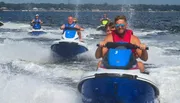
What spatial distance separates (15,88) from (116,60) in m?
2.18

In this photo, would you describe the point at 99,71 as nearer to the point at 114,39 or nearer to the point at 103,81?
the point at 103,81

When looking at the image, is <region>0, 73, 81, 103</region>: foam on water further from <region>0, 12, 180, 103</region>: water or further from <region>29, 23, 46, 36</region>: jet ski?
<region>29, 23, 46, 36</region>: jet ski

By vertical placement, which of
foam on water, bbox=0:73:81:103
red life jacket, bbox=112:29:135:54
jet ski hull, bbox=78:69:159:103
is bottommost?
foam on water, bbox=0:73:81:103

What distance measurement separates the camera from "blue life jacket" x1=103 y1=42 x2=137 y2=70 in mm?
5258

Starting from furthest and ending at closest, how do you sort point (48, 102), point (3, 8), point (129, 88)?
point (3, 8) → point (48, 102) → point (129, 88)

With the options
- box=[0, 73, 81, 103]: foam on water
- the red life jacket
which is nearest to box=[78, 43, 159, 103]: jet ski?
the red life jacket

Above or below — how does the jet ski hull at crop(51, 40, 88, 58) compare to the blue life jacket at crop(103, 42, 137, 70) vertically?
below

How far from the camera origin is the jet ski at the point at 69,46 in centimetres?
1112

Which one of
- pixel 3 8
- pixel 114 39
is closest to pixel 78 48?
pixel 114 39

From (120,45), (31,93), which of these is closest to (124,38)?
(120,45)

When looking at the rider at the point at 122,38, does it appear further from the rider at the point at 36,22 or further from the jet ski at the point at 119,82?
the rider at the point at 36,22

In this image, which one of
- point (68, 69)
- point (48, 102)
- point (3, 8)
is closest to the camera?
point (48, 102)

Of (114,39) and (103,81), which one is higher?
(114,39)

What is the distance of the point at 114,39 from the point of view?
5.53m
